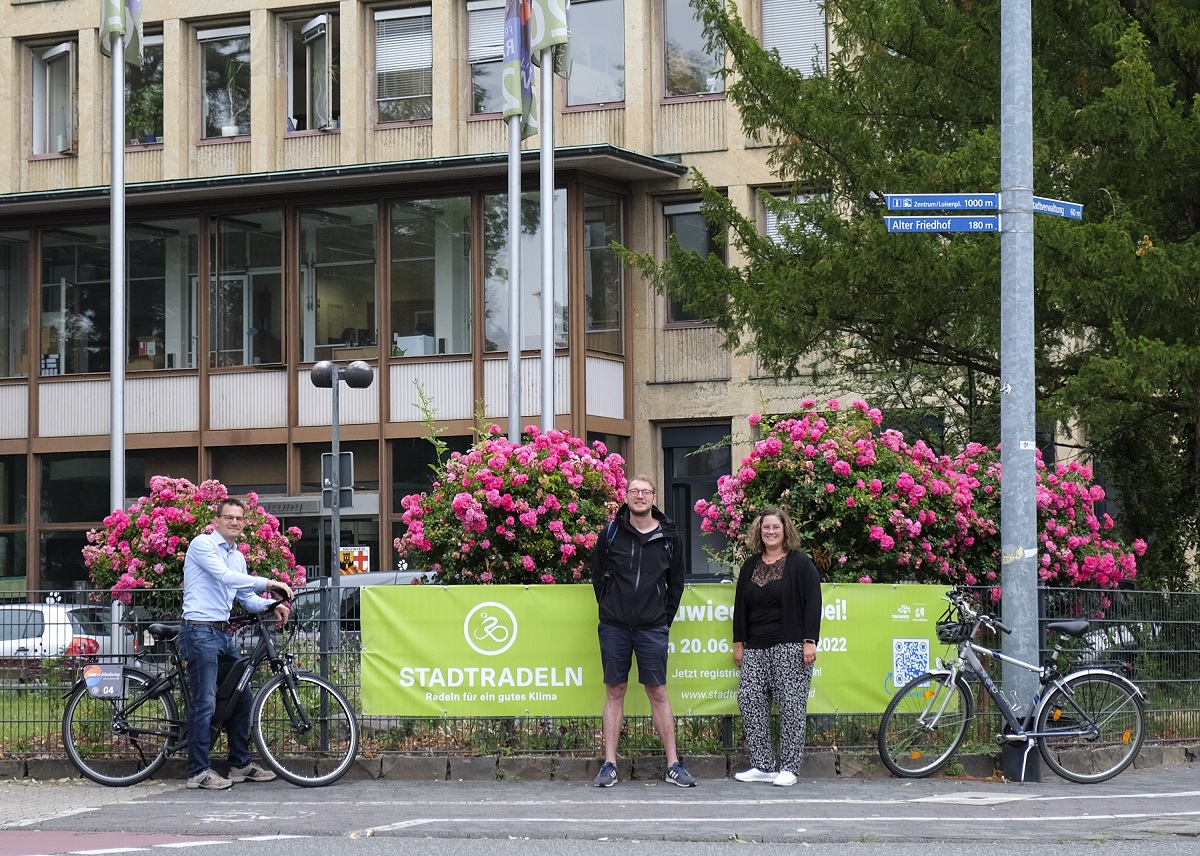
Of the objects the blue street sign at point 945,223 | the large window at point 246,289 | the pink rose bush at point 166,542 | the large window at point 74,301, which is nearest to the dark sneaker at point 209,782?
the pink rose bush at point 166,542

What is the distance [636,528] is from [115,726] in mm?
3754

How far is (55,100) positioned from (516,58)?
16.8 m

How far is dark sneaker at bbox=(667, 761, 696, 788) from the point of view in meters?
11.7

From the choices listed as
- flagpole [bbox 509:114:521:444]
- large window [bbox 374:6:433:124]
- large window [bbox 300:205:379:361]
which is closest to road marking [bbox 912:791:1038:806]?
flagpole [bbox 509:114:521:444]

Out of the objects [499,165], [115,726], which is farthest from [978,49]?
[499,165]

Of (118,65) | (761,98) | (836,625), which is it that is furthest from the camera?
(118,65)

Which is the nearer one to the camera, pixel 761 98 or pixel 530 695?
pixel 530 695

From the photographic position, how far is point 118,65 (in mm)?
25078

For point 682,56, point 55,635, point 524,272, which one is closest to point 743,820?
point 55,635

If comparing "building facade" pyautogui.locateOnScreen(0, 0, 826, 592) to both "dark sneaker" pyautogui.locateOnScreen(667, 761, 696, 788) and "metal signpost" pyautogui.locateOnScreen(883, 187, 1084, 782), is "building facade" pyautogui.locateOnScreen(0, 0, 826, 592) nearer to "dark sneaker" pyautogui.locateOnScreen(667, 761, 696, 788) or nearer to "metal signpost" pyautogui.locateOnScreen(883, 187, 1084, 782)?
"metal signpost" pyautogui.locateOnScreen(883, 187, 1084, 782)

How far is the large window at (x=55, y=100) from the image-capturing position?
36.1 metres

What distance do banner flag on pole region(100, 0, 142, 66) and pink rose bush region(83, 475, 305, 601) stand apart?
36.2ft

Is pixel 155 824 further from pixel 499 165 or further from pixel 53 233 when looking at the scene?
pixel 53 233

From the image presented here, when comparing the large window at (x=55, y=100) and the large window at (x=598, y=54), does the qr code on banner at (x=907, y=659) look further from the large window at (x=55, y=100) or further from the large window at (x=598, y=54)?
the large window at (x=55, y=100)
